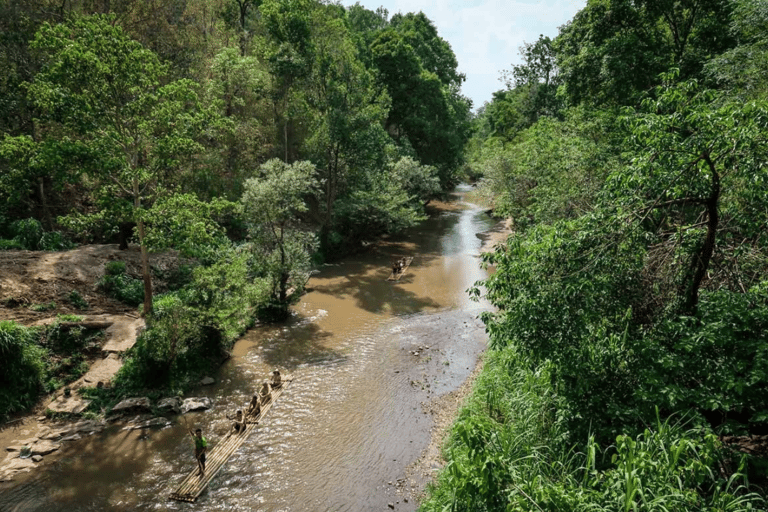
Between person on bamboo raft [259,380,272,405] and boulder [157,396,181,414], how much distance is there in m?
2.39

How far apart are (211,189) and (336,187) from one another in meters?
8.83

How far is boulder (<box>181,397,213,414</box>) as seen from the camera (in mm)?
12633

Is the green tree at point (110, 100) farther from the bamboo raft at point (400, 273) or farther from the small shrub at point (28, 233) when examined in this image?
the bamboo raft at point (400, 273)

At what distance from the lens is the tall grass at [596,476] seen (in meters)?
4.80

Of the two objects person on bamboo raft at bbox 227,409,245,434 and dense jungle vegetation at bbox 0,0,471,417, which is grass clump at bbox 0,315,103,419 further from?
person on bamboo raft at bbox 227,409,245,434

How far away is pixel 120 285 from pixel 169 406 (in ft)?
22.6

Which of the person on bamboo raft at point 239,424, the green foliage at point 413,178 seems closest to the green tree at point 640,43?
the green foliage at point 413,178

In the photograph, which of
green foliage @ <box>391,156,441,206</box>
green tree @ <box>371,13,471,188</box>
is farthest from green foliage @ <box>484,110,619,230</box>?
green tree @ <box>371,13,471,188</box>

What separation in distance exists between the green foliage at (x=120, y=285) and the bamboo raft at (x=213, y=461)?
8.02 meters

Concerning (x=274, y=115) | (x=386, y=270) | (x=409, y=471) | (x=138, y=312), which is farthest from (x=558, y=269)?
(x=274, y=115)

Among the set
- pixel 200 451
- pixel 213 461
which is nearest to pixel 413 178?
pixel 213 461

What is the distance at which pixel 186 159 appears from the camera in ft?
75.1

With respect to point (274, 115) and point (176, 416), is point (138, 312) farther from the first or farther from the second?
point (274, 115)

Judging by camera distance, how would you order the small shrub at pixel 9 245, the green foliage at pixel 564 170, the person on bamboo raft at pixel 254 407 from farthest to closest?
the small shrub at pixel 9 245, the green foliage at pixel 564 170, the person on bamboo raft at pixel 254 407
